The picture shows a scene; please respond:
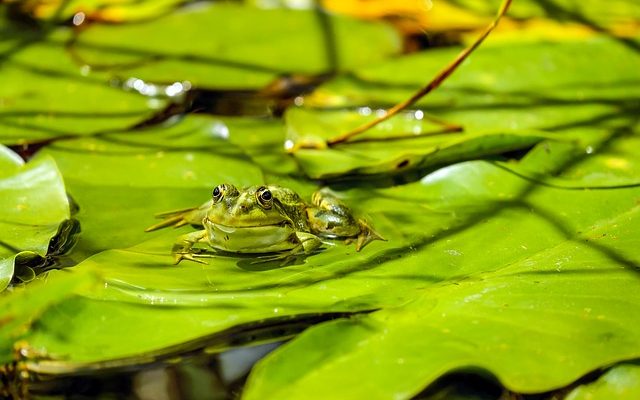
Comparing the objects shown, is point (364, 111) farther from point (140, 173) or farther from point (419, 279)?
point (419, 279)

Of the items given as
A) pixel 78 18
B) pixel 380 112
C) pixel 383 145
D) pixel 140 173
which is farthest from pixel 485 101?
pixel 78 18

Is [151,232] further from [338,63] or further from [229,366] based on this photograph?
[338,63]

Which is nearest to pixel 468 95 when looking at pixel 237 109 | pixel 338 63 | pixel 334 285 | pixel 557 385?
pixel 338 63

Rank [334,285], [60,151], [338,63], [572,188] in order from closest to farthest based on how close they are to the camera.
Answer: [334,285]
[572,188]
[60,151]
[338,63]

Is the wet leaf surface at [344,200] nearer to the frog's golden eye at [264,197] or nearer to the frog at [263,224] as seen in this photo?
the frog at [263,224]

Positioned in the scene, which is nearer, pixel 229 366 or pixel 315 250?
pixel 229 366

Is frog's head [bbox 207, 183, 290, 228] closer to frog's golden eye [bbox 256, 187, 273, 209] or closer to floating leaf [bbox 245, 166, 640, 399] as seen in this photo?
frog's golden eye [bbox 256, 187, 273, 209]

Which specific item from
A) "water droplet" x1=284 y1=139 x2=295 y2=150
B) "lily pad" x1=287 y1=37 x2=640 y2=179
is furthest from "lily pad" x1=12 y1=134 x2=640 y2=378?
"water droplet" x1=284 y1=139 x2=295 y2=150
